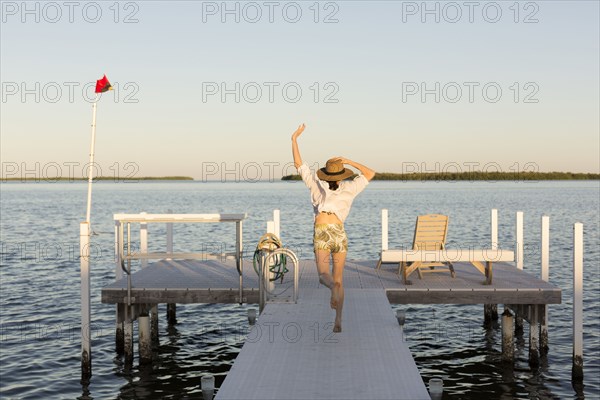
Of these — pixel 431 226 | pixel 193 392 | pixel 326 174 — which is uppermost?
pixel 326 174

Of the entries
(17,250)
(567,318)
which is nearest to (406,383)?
(567,318)

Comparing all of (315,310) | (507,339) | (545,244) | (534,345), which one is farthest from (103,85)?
(534,345)

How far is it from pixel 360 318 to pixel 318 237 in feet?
5.67

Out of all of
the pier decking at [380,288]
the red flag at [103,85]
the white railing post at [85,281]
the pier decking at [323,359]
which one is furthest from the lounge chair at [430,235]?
the red flag at [103,85]

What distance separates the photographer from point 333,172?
28.3ft

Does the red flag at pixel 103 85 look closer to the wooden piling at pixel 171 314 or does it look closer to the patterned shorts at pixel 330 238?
the wooden piling at pixel 171 314

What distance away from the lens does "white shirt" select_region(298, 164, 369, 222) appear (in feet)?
28.6

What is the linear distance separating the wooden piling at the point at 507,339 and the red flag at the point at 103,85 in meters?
9.83

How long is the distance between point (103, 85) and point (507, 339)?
1026 centimetres

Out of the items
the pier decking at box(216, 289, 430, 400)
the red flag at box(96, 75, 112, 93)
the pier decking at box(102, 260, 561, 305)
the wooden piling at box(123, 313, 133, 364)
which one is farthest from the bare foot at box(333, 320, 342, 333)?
the red flag at box(96, 75, 112, 93)

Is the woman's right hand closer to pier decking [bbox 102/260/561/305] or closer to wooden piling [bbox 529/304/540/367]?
pier decking [bbox 102/260/561/305]

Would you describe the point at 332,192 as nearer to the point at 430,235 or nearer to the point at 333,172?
the point at 333,172

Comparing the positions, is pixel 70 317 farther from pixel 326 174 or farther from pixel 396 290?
pixel 326 174

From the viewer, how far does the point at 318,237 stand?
8.77 meters
